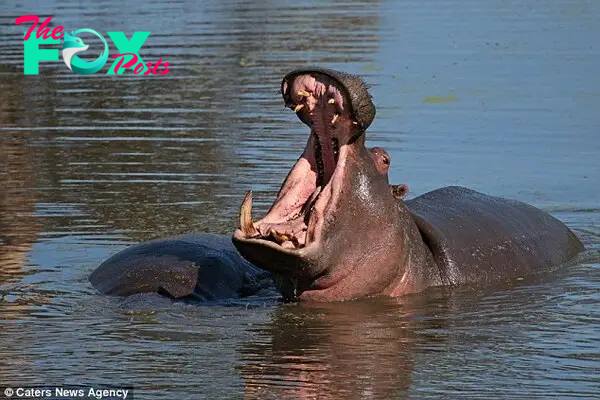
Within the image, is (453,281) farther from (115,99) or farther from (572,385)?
(115,99)

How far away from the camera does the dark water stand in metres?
6.34

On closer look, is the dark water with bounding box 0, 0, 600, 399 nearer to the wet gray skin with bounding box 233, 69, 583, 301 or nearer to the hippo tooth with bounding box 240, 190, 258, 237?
the wet gray skin with bounding box 233, 69, 583, 301

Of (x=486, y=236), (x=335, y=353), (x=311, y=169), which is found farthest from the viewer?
(x=486, y=236)

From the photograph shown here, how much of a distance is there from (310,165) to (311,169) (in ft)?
0.08

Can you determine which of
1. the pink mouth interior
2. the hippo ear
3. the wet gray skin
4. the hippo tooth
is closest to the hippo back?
the wet gray skin

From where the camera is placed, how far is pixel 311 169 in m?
7.12

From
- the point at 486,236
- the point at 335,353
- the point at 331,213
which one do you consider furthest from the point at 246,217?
the point at 486,236

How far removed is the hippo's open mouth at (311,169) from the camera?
674 centimetres

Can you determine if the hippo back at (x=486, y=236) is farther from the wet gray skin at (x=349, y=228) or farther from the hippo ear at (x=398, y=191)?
the hippo ear at (x=398, y=191)

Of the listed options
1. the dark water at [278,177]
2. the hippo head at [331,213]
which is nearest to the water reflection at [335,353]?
the dark water at [278,177]

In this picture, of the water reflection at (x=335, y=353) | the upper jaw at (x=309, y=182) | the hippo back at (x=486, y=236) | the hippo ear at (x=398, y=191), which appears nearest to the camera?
the water reflection at (x=335, y=353)

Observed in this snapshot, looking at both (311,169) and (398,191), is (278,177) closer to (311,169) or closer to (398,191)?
(398,191)

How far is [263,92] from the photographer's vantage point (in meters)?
15.6

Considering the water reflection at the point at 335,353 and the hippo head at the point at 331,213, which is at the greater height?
the hippo head at the point at 331,213
